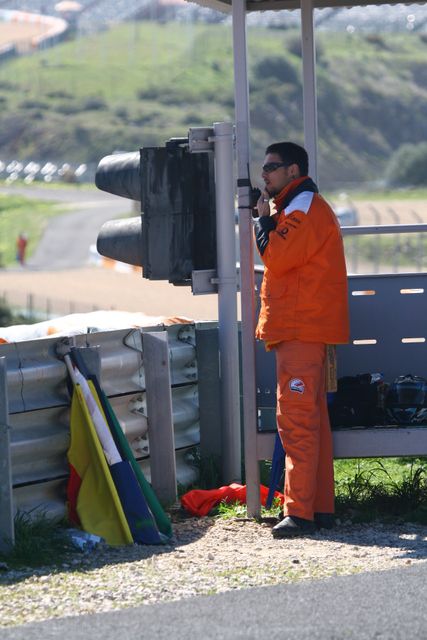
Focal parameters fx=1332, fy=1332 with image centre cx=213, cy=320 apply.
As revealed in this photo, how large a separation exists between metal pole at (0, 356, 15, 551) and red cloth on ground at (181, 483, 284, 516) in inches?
62.2

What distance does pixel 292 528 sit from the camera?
704 cm

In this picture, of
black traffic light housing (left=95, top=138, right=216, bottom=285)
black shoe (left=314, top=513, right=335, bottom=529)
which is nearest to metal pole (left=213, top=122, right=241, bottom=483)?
black traffic light housing (left=95, top=138, right=216, bottom=285)

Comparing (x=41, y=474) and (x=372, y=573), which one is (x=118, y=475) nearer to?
(x=41, y=474)

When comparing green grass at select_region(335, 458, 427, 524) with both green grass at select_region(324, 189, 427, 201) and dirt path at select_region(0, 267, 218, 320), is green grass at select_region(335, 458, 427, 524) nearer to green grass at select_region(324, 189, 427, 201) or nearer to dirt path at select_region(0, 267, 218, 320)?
dirt path at select_region(0, 267, 218, 320)

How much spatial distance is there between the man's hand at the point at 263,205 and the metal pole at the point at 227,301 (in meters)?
0.59

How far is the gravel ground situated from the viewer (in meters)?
5.55

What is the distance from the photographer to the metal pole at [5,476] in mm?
6305

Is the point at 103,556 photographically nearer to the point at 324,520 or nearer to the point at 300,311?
the point at 324,520

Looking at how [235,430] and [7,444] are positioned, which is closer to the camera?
[7,444]

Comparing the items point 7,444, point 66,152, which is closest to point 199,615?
point 7,444

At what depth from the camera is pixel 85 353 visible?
7.04 meters

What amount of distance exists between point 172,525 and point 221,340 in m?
1.41

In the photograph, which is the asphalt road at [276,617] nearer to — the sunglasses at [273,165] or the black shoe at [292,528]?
the black shoe at [292,528]

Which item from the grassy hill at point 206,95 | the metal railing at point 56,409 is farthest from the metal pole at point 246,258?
the grassy hill at point 206,95
